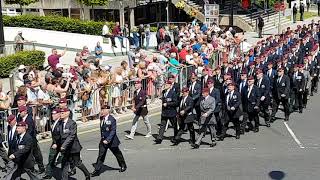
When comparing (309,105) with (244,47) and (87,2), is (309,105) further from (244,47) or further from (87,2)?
(87,2)

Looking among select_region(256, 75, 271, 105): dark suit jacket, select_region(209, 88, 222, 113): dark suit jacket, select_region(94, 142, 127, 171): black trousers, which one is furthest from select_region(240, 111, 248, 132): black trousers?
select_region(94, 142, 127, 171): black trousers

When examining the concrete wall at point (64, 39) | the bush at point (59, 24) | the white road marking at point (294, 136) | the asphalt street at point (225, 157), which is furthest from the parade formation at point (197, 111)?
the bush at point (59, 24)

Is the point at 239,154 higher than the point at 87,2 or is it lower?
lower

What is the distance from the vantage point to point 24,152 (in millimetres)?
10656

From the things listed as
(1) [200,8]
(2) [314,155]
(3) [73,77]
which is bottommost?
(2) [314,155]

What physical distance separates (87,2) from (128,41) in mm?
9302

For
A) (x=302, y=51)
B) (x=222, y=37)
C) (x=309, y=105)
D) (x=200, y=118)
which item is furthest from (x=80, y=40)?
(x=200, y=118)

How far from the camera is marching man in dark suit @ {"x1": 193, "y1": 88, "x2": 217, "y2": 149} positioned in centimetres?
1371

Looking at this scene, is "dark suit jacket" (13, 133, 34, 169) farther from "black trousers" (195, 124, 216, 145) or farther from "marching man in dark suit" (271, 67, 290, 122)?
"marching man in dark suit" (271, 67, 290, 122)

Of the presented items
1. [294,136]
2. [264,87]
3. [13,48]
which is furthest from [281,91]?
[13,48]

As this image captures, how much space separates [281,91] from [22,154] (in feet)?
28.7

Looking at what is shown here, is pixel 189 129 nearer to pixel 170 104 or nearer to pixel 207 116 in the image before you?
pixel 207 116

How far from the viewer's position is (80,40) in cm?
2888

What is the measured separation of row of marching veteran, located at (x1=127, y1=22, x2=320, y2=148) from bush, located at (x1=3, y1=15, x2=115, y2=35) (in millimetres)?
14425
